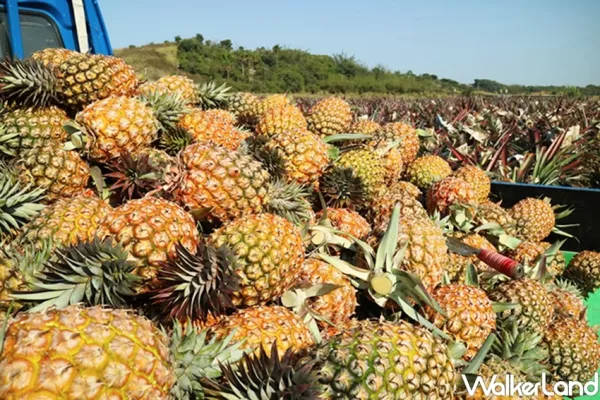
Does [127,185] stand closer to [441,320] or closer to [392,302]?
[392,302]

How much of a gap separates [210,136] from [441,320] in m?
1.53

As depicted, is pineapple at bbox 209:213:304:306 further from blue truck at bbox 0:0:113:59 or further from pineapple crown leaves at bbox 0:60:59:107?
blue truck at bbox 0:0:113:59

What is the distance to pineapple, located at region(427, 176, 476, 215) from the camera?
3.37 meters

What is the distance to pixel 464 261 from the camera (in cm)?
297

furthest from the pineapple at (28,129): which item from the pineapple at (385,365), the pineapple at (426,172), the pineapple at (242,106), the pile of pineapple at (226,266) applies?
the pineapple at (426,172)

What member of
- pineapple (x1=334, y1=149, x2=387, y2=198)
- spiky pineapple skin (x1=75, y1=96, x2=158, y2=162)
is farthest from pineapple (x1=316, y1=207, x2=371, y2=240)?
spiky pineapple skin (x1=75, y1=96, x2=158, y2=162)

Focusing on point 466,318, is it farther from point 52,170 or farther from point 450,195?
point 52,170

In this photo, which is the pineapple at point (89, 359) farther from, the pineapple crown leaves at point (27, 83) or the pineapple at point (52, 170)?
the pineapple crown leaves at point (27, 83)

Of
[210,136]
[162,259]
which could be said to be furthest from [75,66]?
[162,259]

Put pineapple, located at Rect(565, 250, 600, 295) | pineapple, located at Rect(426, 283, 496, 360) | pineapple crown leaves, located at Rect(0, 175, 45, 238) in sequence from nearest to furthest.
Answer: pineapple crown leaves, located at Rect(0, 175, 45, 238)
pineapple, located at Rect(426, 283, 496, 360)
pineapple, located at Rect(565, 250, 600, 295)

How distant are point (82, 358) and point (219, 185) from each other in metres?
0.97

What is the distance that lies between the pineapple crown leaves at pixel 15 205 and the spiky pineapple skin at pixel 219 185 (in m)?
0.61

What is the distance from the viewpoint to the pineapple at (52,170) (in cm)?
221

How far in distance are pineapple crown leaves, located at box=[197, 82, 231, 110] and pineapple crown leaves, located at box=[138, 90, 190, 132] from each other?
0.69m
